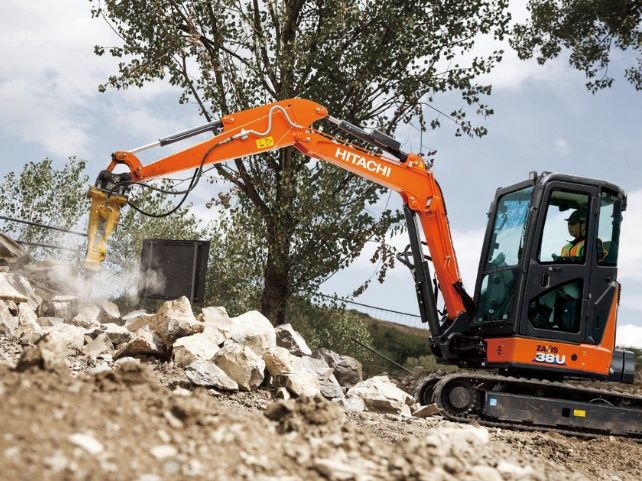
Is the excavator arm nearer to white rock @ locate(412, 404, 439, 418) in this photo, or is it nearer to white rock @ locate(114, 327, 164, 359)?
white rock @ locate(412, 404, 439, 418)

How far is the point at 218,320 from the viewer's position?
1173 cm

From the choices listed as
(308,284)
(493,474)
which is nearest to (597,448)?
(493,474)

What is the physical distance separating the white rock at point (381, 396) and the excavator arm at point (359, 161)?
3.18ft


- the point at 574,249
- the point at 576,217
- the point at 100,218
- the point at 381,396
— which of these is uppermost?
the point at 576,217

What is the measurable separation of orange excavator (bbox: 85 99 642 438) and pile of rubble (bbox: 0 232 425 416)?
1061 millimetres

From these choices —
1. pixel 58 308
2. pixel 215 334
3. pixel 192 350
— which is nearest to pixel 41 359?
pixel 192 350

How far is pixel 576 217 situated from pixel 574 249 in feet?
1.36

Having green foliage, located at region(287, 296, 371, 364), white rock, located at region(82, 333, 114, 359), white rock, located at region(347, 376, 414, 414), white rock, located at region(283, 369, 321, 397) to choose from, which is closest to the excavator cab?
white rock, located at region(347, 376, 414, 414)

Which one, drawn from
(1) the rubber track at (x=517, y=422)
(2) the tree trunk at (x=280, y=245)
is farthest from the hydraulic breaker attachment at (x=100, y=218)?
(2) the tree trunk at (x=280, y=245)

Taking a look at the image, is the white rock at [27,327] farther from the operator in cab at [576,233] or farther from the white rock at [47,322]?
the operator in cab at [576,233]

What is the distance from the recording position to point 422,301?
10914 millimetres

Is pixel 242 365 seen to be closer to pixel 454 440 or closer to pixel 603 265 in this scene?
pixel 603 265

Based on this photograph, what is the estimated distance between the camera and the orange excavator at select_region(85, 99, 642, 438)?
32.2 ft

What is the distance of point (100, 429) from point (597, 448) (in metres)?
7.57
